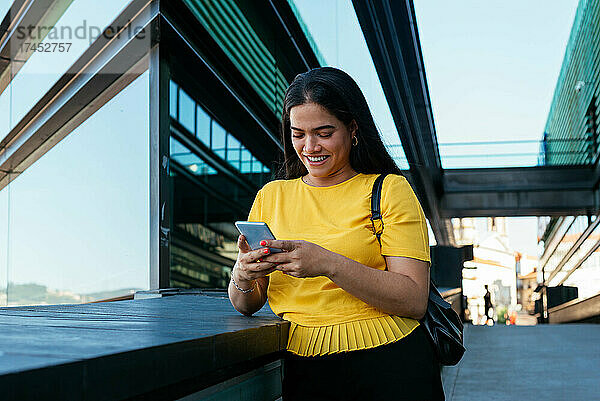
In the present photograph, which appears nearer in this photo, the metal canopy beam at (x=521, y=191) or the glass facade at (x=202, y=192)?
the glass facade at (x=202, y=192)

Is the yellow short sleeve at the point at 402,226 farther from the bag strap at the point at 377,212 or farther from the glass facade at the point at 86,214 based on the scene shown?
the glass facade at the point at 86,214

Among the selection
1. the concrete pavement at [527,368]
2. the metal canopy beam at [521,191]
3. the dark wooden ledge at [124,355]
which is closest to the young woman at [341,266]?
the dark wooden ledge at [124,355]

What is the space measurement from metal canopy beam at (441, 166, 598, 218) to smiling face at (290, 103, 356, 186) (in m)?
22.1

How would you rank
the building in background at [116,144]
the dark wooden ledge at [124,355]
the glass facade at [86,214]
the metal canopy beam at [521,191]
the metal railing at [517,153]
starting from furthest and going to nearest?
the metal railing at [517,153]
the metal canopy beam at [521,191]
the building in background at [116,144]
the glass facade at [86,214]
the dark wooden ledge at [124,355]

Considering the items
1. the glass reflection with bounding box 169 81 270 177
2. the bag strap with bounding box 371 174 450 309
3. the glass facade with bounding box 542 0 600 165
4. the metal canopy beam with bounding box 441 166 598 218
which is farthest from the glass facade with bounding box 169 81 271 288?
the metal canopy beam with bounding box 441 166 598 218

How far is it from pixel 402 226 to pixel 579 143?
23360 mm

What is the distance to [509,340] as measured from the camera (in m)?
10.4

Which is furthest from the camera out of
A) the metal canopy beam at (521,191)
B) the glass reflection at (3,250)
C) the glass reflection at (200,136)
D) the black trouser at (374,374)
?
the metal canopy beam at (521,191)

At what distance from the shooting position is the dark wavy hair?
2018 millimetres

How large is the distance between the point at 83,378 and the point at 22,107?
14.1ft

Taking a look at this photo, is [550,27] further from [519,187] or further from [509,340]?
[509,340]

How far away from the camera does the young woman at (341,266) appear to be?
5.98 feet

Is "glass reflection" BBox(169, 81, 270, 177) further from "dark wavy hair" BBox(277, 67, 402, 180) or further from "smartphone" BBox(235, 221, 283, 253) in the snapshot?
"smartphone" BBox(235, 221, 283, 253)

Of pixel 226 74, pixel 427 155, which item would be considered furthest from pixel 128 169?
pixel 427 155
